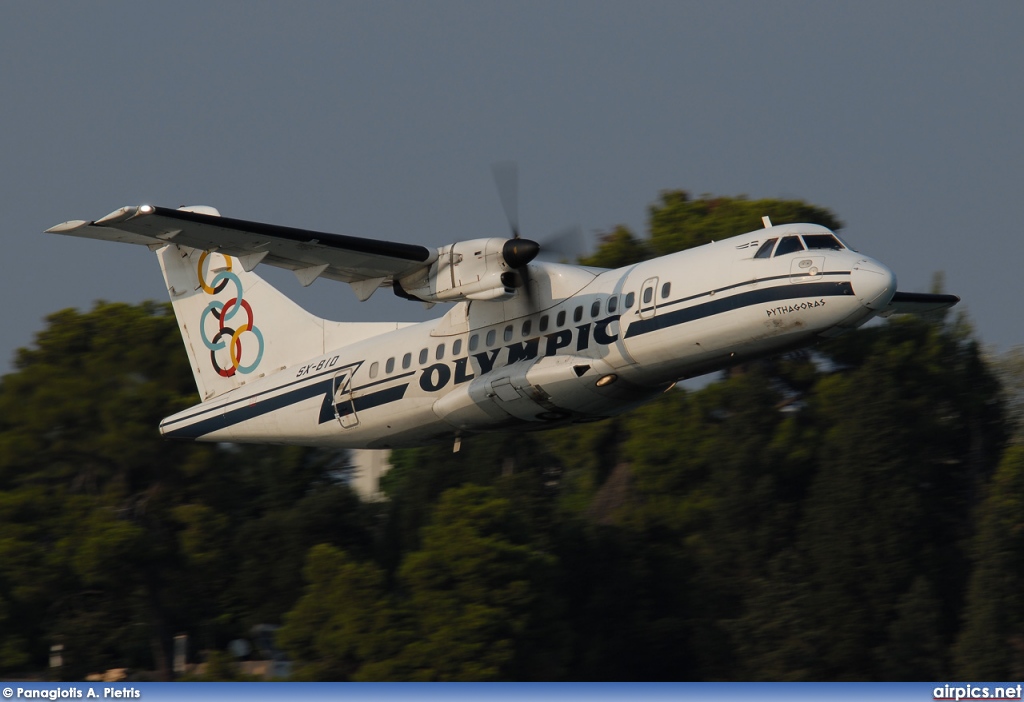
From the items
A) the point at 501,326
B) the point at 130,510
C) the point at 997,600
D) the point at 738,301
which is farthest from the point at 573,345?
the point at 130,510

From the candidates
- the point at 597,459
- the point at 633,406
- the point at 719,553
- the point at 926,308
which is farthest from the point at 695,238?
the point at 633,406

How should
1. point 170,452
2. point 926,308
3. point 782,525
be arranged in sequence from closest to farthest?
point 926,308 → point 782,525 → point 170,452

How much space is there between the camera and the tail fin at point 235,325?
2166 cm

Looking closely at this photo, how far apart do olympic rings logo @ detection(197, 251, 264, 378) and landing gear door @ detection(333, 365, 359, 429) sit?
2.34 meters

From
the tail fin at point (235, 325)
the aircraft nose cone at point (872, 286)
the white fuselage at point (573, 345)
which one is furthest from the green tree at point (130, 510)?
the aircraft nose cone at point (872, 286)

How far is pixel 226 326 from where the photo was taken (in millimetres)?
22922

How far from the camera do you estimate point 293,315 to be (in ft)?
72.4

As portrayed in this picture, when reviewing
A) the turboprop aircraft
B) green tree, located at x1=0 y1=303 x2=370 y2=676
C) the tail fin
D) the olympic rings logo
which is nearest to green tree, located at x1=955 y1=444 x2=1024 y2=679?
the turboprop aircraft

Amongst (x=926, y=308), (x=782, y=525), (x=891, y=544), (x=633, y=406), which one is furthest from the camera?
(x=782, y=525)

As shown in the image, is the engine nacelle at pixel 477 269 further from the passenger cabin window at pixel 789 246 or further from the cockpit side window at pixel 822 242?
the cockpit side window at pixel 822 242

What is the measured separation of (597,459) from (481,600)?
13.9 meters

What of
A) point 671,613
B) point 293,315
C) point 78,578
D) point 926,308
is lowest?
point 671,613

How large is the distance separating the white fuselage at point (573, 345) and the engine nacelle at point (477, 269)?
60 cm

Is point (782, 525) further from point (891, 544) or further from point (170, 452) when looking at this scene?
point (170, 452)
